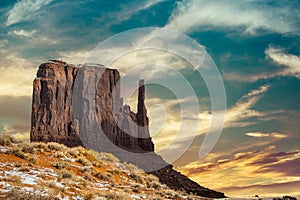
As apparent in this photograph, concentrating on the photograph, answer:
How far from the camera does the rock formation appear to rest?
428 feet

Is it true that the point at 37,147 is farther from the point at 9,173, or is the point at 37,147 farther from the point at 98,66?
the point at 98,66

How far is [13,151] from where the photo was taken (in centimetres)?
2520

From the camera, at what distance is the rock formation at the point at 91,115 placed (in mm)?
130500

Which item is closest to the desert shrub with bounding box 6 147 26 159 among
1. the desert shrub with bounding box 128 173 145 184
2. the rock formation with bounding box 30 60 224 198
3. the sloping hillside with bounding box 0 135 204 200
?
the sloping hillside with bounding box 0 135 204 200

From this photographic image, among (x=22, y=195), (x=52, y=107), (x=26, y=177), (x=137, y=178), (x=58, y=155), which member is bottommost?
(x=22, y=195)

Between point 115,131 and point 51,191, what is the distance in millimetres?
141989

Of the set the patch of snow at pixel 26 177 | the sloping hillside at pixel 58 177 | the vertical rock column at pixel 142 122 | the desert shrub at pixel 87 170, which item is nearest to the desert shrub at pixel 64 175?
the sloping hillside at pixel 58 177

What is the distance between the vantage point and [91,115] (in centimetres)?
15000

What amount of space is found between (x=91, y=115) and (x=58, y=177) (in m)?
129

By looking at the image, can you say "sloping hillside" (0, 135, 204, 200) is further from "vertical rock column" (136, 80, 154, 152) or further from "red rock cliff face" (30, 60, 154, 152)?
"vertical rock column" (136, 80, 154, 152)

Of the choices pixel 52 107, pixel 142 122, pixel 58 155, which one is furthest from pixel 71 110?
pixel 58 155

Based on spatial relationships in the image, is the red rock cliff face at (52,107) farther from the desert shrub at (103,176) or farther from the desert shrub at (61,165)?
the desert shrub at (61,165)

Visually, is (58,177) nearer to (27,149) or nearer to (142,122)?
(27,149)

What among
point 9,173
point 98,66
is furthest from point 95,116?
point 9,173
